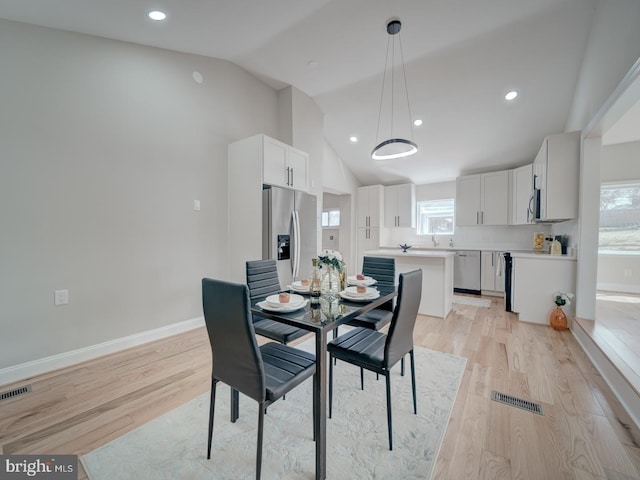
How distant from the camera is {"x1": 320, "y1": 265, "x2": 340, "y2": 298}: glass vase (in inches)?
75.8

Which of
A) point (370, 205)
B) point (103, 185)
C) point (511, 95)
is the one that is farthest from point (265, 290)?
point (370, 205)

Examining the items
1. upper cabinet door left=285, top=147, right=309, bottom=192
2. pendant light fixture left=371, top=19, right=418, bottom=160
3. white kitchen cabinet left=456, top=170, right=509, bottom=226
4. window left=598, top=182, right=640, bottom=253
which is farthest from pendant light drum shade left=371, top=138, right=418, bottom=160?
window left=598, top=182, right=640, bottom=253

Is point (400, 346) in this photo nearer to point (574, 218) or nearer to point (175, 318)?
point (175, 318)

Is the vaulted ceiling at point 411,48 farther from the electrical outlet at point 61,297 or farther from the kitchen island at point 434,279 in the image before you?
the kitchen island at point 434,279

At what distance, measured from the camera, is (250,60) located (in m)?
3.50

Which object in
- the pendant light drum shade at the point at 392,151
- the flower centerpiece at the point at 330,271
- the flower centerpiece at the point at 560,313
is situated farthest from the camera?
the flower centerpiece at the point at 560,313

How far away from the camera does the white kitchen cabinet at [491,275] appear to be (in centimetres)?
524

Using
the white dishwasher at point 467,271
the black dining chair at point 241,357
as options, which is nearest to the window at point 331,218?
the white dishwasher at point 467,271

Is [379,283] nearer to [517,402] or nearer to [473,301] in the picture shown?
[517,402]

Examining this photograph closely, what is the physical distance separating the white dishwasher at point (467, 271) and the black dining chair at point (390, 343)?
437 centimetres

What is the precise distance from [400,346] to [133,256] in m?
2.74

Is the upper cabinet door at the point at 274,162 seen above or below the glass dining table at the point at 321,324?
above

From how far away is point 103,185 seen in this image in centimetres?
260

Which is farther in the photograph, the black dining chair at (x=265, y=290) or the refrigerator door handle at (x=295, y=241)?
the refrigerator door handle at (x=295, y=241)
